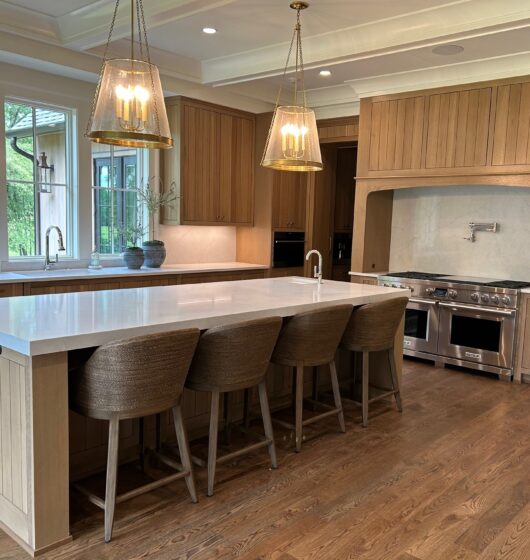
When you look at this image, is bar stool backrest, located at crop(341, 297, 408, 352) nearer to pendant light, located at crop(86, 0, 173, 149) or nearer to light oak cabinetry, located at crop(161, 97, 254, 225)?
pendant light, located at crop(86, 0, 173, 149)

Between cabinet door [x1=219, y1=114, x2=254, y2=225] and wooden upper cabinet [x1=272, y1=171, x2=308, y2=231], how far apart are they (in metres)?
0.32

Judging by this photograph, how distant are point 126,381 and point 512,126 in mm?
4206

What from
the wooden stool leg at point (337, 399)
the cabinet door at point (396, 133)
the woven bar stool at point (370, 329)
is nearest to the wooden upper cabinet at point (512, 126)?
the cabinet door at point (396, 133)

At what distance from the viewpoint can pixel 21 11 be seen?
14.0 ft

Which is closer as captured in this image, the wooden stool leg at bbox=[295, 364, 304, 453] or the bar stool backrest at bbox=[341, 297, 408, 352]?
the wooden stool leg at bbox=[295, 364, 304, 453]

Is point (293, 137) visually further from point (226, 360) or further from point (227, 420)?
point (227, 420)

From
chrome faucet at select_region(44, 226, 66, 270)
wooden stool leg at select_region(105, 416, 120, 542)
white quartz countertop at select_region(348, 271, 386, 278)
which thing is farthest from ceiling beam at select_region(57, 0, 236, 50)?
white quartz countertop at select_region(348, 271, 386, 278)

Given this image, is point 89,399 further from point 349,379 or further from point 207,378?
point 349,379

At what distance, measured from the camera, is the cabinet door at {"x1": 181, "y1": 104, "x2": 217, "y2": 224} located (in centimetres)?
588

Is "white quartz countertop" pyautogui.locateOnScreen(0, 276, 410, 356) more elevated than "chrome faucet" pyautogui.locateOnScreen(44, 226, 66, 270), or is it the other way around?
"chrome faucet" pyautogui.locateOnScreen(44, 226, 66, 270)

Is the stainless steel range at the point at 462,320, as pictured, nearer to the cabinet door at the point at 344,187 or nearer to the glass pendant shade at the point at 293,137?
the cabinet door at the point at 344,187

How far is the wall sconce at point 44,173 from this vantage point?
520 cm

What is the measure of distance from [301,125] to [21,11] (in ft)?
8.12

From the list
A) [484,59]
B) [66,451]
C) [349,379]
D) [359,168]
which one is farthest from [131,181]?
[66,451]
